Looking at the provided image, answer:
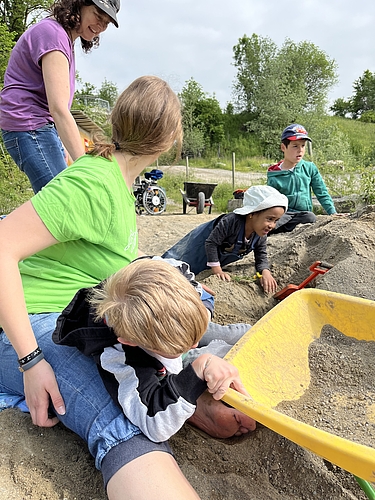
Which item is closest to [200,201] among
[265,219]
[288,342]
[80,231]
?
[265,219]

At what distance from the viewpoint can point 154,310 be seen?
0.97 metres

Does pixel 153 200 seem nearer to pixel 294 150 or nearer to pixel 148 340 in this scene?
pixel 294 150

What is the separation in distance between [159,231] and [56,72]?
12.3 feet

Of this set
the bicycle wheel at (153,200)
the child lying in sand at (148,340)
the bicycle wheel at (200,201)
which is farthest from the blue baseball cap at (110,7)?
the bicycle wheel at (200,201)

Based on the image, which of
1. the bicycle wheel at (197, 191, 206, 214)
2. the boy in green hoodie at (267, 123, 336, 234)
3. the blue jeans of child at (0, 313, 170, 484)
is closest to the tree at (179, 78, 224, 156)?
the bicycle wheel at (197, 191, 206, 214)

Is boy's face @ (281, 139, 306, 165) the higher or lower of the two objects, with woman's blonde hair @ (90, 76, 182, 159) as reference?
lower

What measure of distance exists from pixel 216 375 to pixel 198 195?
7.61m

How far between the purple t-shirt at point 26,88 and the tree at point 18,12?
36.2ft

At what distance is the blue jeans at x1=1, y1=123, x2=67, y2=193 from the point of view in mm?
1988

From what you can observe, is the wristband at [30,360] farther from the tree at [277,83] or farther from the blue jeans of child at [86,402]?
the tree at [277,83]

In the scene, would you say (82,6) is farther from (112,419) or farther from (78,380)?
(112,419)

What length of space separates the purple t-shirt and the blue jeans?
0.03 metres

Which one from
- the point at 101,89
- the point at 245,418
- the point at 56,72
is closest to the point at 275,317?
the point at 245,418

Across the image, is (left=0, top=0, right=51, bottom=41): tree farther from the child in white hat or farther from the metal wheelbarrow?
the child in white hat
